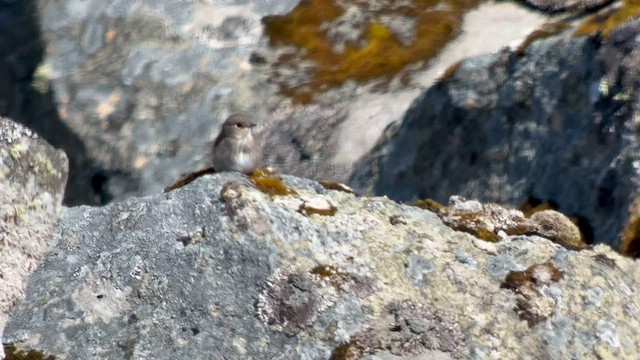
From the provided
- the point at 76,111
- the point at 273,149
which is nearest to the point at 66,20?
the point at 76,111

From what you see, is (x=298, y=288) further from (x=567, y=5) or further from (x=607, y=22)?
(x=567, y=5)

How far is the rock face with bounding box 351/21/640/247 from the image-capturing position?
12.9 m

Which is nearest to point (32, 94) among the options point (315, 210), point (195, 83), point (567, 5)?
point (195, 83)

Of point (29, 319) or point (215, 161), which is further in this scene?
point (215, 161)

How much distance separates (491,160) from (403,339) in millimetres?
6686

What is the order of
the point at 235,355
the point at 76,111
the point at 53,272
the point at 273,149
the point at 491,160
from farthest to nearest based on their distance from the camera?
the point at 76,111
the point at 273,149
the point at 491,160
the point at 53,272
the point at 235,355

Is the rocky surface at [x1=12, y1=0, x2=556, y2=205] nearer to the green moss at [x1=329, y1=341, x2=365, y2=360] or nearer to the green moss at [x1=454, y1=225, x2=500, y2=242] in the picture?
the green moss at [x1=454, y1=225, x2=500, y2=242]

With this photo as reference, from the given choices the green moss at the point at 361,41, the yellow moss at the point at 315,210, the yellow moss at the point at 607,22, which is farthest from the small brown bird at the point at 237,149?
the green moss at the point at 361,41

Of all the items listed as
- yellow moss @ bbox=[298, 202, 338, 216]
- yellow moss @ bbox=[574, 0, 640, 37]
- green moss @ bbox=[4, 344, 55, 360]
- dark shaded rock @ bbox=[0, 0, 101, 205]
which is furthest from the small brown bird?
dark shaded rock @ bbox=[0, 0, 101, 205]

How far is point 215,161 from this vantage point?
1149 cm

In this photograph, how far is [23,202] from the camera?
9.20 meters

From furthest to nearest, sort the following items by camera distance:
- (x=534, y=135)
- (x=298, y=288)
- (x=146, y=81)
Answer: (x=146, y=81)
(x=534, y=135)
(x=298, y=288)

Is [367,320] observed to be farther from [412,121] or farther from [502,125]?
[412,121]

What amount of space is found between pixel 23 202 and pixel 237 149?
8.60 feet
